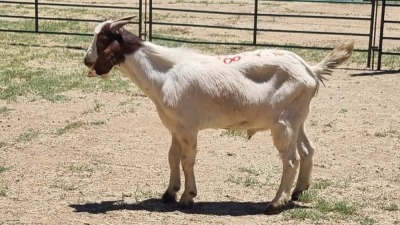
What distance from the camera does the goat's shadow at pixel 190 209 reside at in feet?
21.3

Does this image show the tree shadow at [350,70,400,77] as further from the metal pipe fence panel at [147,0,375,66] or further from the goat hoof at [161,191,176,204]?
the goat hoof at [161,191,176,204]

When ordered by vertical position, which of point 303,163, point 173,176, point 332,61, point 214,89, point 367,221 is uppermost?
point 332,61

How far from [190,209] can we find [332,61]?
177 cm

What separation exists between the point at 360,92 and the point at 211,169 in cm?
524

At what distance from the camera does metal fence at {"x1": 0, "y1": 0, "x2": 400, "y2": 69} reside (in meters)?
16.5

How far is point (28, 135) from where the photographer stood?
29.4 feet

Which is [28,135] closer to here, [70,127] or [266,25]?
[70,127]

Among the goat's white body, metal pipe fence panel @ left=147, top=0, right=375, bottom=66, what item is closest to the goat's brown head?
the goat's white body

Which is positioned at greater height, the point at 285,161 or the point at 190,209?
the point at 285,161

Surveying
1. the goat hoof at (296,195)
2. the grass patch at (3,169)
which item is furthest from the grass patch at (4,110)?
the goat hoof at (296,195)

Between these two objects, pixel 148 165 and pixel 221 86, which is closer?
pixel 221 86

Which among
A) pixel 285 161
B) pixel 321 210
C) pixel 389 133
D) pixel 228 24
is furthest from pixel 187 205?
pixel 228 24

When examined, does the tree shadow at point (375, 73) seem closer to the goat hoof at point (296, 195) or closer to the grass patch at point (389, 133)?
the grass patch at point (389, 133)

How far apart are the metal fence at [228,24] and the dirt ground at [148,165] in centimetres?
530
